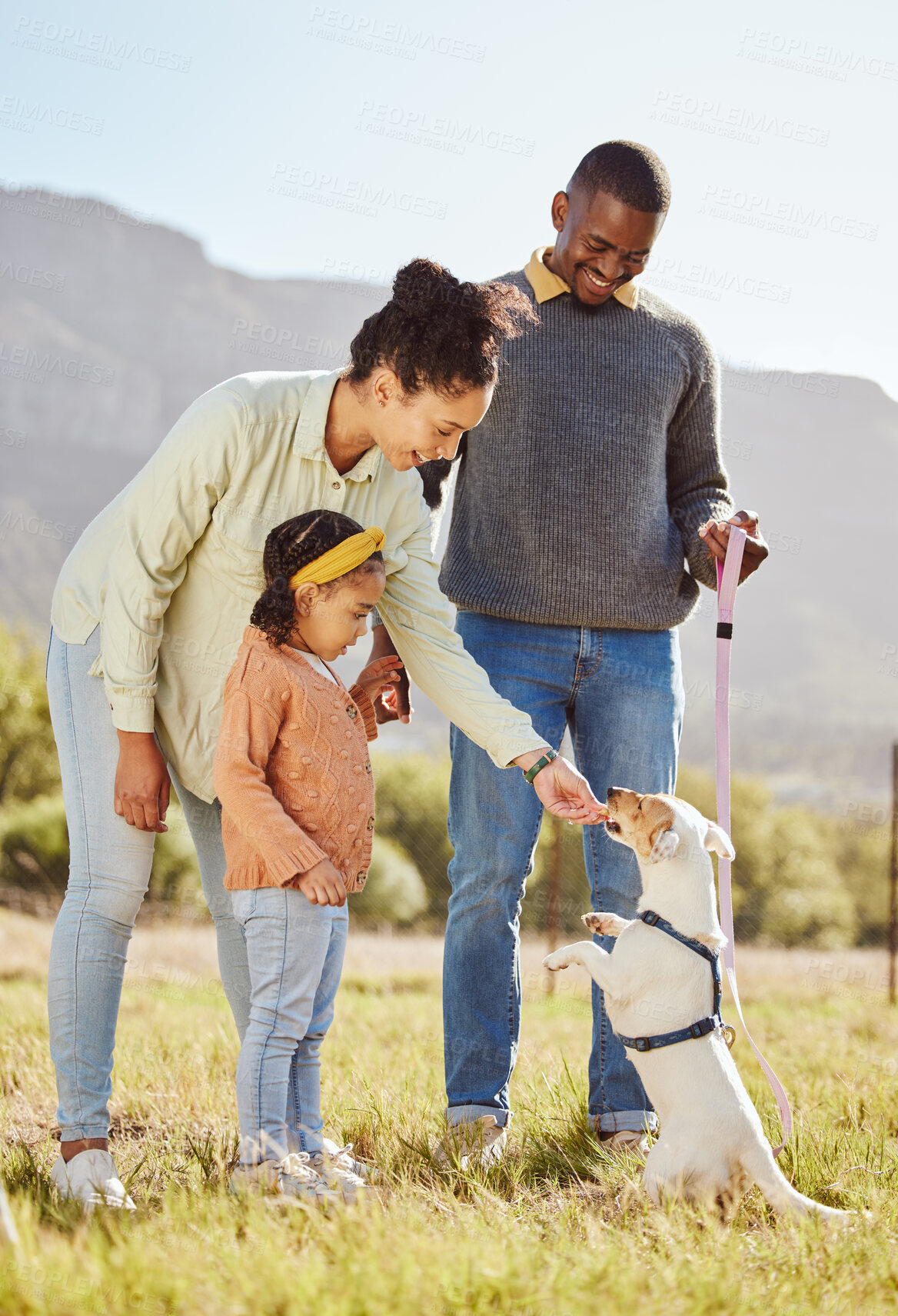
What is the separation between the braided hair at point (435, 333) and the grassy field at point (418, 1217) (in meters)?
1.71

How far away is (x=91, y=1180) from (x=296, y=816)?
0.88 meters

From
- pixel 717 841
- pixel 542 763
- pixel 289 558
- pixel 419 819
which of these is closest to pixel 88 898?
pixel 289 558

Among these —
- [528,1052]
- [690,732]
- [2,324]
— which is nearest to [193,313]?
[2,324]

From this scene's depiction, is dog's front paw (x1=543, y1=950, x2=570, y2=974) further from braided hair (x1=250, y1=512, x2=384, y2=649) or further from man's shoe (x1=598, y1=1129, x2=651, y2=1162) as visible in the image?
braided hair (x1=250, y1=512, x2=384, y2=649)

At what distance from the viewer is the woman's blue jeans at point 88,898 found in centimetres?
248

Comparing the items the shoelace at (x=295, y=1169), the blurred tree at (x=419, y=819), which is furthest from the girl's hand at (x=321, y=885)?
the blurred tree at (x=419, y=819)

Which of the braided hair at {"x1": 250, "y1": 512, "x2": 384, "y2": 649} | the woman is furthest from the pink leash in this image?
the braided hair at {"x1": 250, "y1": 512, "x2": 384, "y2": 649}

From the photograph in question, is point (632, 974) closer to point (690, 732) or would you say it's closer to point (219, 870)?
point (219, 870)

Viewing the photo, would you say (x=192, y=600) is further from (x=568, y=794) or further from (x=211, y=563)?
(x=568, y=794)

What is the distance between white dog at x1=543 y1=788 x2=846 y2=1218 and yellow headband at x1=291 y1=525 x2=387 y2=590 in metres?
0.85

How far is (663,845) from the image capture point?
2.53 m

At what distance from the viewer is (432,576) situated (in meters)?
2.97

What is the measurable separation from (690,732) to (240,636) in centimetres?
10280

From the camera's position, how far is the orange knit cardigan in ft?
7.98
